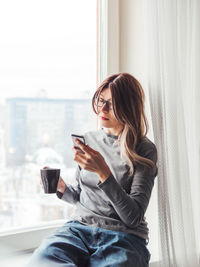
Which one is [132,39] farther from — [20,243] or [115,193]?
[20,243]

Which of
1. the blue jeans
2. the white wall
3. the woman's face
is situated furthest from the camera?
the white wall

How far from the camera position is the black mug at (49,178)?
1.22m

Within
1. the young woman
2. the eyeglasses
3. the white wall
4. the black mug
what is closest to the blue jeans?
the young woman

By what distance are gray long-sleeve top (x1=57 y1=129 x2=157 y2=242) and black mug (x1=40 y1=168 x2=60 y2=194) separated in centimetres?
15

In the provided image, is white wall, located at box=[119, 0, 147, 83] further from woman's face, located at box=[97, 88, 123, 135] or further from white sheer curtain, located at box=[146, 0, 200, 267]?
woman's face, located at box=[97, 88, 123, 135]

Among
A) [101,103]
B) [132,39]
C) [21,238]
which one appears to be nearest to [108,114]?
[101,103]

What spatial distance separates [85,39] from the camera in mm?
1673

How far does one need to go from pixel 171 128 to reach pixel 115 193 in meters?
0.47

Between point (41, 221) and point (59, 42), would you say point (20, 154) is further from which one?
point (59, 42)

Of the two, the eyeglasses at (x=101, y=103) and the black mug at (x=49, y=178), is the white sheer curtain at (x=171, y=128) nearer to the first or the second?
the eyeglasses at (x=101, y=103)

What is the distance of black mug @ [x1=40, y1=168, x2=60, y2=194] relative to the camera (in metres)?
1.22

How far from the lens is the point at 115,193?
1.15 meters

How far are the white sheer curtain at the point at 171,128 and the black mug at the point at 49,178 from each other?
1.48 feet

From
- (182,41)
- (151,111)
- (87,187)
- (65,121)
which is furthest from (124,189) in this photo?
(182,41)
